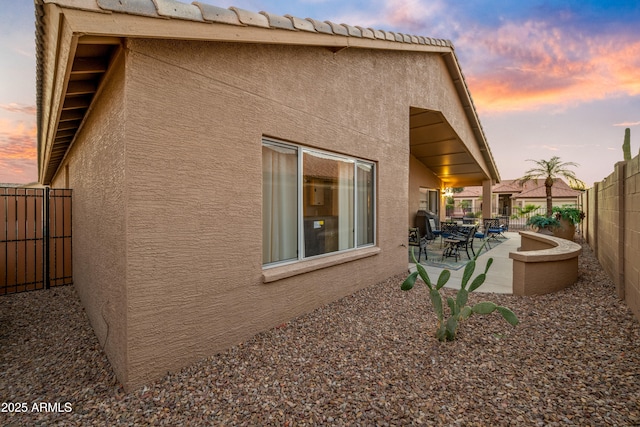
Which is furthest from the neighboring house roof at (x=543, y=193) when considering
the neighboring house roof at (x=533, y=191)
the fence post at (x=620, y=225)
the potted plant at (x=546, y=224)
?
the fence post at (x=620, y=225)

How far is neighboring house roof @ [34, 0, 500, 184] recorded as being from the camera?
197 centimetres

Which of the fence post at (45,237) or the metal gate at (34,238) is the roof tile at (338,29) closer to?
the metal gate at (34,238)

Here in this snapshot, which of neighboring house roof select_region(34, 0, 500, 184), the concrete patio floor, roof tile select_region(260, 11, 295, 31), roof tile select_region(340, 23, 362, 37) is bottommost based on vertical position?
the concrete patio floor

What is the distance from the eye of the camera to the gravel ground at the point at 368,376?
222 cm

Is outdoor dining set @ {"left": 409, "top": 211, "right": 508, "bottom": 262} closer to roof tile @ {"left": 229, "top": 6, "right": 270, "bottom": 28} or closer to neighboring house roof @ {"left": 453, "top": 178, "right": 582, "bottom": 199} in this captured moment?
roof tile @ {"left": 229, "top": 6, "right": 270, "bottom": 28}

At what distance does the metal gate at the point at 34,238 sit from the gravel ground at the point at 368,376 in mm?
3196

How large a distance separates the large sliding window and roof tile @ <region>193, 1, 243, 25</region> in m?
1.38

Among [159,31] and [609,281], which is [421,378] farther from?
Result: [609,281]

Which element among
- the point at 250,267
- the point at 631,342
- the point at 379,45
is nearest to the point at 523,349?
the point at 631,342

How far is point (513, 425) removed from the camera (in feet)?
6.84

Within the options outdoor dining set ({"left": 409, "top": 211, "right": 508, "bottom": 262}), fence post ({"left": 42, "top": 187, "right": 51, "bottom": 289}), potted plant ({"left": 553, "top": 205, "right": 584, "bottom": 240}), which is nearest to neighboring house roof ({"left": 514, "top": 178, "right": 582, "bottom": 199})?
outdoor dining set ({"left": 409, "top": 211, "right": 508, "bottom": 262})

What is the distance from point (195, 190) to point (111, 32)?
4.54 ft

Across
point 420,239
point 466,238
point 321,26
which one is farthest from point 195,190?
point 466,238

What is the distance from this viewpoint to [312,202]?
4523mm
